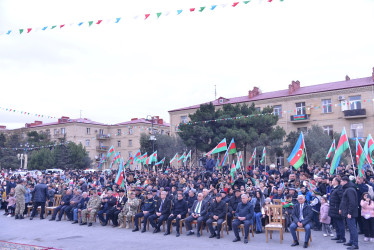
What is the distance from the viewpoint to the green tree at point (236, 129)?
33219 mm

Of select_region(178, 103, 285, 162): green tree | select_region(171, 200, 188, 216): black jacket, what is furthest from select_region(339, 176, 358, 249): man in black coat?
select_region(178, 103, 285, 162): green tree

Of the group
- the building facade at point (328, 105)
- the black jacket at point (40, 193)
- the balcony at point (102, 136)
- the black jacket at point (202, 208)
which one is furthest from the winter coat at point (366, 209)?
the balcony at point (102, 136)

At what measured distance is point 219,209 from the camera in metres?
10.3

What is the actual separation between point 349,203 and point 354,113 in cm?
2995

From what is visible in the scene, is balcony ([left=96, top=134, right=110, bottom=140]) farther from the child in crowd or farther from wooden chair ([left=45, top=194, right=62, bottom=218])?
the child in crowd

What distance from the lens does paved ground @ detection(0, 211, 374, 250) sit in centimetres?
883

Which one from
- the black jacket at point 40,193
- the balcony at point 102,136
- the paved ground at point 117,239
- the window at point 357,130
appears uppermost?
the balcony at point 102,136

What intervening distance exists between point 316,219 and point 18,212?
40.2 ft

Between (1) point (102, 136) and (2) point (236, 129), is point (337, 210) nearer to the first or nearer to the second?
(2) point (236, 129)

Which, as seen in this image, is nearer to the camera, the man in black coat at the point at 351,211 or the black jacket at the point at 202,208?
the man in black coat at the point at 351,211

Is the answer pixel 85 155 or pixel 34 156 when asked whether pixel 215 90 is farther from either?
pixel 34 156

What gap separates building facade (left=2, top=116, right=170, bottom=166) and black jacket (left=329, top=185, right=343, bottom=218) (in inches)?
2002

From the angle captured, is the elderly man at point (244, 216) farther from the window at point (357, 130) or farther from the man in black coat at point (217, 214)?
the window at point (357, 130)

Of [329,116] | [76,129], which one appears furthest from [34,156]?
[329,116]
